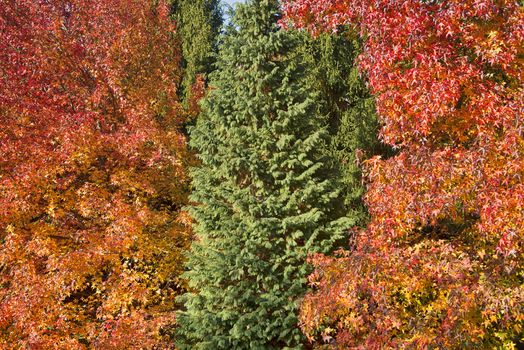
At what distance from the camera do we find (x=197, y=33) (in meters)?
17.0

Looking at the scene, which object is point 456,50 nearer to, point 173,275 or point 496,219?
point 496,219

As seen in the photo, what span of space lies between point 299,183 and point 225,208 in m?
1.51

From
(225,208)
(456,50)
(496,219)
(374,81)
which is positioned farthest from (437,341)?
(225,208)

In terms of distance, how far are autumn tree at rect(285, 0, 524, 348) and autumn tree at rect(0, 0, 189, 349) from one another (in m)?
4.46

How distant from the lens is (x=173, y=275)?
12.2 meters

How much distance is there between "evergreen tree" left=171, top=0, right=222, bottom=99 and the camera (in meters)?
16.4

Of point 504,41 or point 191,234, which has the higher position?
point 504,41

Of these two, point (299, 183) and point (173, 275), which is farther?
point (173, 275)

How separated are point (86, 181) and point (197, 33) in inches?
257

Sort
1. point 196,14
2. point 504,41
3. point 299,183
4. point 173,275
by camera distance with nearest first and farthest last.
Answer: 1. point 504,41
2. point 299,183
3. point 173,275
4. point 196,14

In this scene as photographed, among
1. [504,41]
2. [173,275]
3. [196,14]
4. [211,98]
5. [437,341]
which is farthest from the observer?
[196,14]

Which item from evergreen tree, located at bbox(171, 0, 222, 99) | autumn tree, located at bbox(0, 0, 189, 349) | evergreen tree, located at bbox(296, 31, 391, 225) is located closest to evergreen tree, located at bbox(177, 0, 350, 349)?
autumn tree, located at bbox(0, 0, 189, 349)

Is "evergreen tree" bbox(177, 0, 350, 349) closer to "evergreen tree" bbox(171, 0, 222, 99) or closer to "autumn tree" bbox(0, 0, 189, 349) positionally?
"autumn tree" bbox(0, 0, 189, 349)

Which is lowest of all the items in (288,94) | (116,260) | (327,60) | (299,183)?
(116,260)
